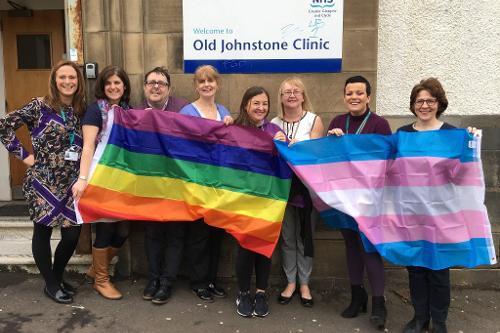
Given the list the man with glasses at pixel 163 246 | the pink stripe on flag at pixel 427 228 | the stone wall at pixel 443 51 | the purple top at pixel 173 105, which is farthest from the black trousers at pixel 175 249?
the stone wall at pixel 443 51

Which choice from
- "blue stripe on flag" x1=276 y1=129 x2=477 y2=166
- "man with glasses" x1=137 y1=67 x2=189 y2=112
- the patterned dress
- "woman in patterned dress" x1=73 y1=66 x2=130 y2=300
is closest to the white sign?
"man with glasses" x1=137 y1=67 x2=189 y2=112

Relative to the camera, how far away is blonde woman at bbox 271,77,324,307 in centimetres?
362

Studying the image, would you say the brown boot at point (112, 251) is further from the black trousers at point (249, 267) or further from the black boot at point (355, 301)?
the black boot at point (355, 301)

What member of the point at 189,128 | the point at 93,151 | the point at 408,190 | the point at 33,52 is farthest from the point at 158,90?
the point at 33,52

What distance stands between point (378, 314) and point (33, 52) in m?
4.91

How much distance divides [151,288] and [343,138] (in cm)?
198

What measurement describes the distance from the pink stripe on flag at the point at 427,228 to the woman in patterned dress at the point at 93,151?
2.01 m

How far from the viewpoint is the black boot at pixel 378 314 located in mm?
3359

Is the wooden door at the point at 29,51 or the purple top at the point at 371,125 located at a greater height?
the wooden door at the point at 29,51

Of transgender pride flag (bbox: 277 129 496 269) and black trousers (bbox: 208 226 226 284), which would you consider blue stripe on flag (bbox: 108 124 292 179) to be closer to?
transgender pride flag (bbox: 277 129 496 269)

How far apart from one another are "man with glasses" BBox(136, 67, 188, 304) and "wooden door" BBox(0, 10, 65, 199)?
8.03 ft

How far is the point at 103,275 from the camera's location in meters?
3.84

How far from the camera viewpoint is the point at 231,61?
4047mm

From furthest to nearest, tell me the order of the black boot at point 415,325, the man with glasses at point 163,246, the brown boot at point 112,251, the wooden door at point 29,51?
the wooden door at point 29,51, the brown boot at point 112,251, the man with glasses at point 163,246, the black boot at point 415,325
